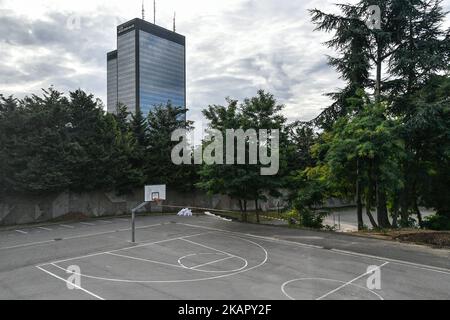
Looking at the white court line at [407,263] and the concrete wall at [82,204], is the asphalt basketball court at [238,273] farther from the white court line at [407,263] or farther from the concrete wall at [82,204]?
the concrete wall at [82,204]

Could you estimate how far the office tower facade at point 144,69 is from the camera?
57.5 meters

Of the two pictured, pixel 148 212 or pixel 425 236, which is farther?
pixel 148 212

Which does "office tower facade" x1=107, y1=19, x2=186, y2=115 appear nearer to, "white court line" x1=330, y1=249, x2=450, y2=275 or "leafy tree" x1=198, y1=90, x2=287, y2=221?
"leafy tree" x1=198, y1=90, x2=287, y2=221

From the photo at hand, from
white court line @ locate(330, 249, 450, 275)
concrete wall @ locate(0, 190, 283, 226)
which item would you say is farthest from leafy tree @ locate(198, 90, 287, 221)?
concrete wall @ locate(0, 190, 283, 226)

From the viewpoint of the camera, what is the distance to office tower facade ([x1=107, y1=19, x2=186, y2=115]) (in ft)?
189

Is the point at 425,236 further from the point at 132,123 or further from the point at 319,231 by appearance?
the point at 132,123

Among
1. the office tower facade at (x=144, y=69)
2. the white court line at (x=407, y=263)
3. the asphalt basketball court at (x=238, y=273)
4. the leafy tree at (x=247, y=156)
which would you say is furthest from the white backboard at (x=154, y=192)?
the office tower facade at (x=144, y=69)

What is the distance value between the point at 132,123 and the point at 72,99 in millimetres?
7082

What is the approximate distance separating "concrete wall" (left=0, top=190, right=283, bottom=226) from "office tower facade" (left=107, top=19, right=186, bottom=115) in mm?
27215

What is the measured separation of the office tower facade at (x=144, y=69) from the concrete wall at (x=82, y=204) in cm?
2721

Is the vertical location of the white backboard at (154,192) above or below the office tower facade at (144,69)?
below

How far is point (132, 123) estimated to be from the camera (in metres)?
34.2
